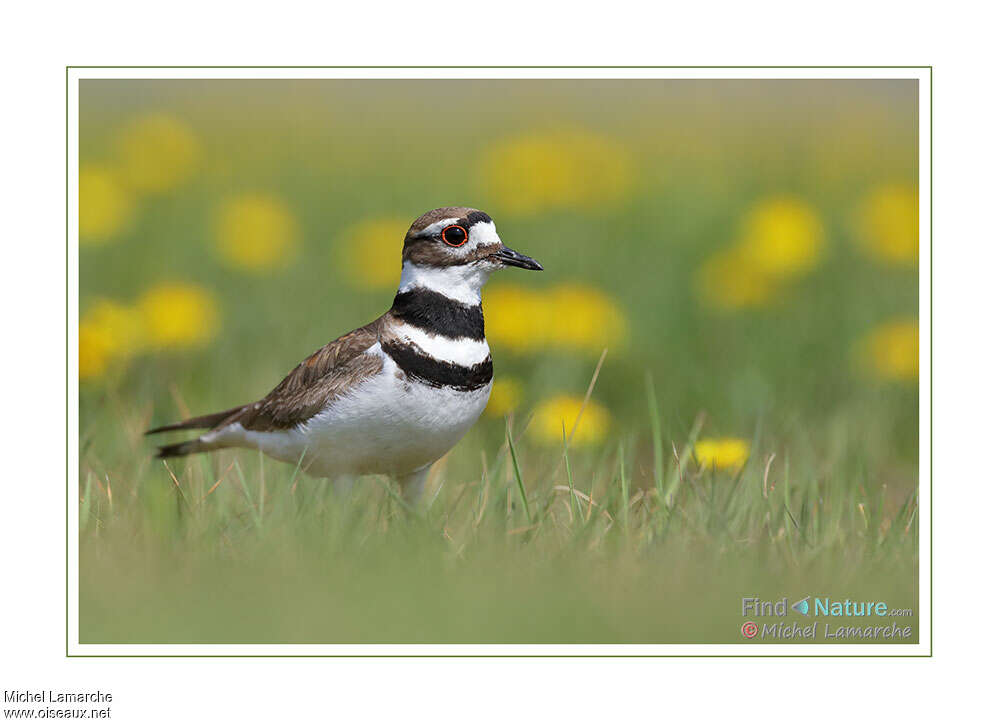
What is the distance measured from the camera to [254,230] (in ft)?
24.3

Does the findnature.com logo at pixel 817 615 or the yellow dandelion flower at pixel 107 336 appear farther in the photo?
the yellow dandelion flower at pixel 107 336

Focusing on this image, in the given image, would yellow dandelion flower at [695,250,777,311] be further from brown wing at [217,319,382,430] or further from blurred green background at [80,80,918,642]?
brown wing at [217,319,382,430]

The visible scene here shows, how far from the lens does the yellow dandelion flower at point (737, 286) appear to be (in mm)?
7266

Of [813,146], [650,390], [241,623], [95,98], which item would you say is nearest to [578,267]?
[813,146]

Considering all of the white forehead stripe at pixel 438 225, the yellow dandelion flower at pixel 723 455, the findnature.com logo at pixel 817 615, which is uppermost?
the white forehead stripe at pixel 438 225

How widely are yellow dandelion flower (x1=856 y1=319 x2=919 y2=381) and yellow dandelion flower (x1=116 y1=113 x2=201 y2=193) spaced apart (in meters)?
4.18

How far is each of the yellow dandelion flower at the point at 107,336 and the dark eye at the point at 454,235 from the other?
2483mm

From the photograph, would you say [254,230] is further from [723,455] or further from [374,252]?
[723,455]

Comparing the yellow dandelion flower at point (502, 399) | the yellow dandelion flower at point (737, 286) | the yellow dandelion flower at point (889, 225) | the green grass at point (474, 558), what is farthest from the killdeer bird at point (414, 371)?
the yellow dandelion flower at point (889, 225)

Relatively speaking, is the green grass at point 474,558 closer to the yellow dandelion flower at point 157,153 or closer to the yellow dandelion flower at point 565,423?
the yellow dandelion flower at point 565,423

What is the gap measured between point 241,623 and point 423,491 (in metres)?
1.24

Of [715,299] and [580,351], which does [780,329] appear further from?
[580,351]

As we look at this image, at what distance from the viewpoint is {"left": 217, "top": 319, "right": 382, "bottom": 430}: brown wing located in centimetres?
487

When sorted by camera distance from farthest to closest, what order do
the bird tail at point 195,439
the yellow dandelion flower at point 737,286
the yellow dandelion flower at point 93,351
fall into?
the yellow dandelion flower at point 737,286
the yellow dandelion flower at point 93,351
the bird tail at point 195,439
